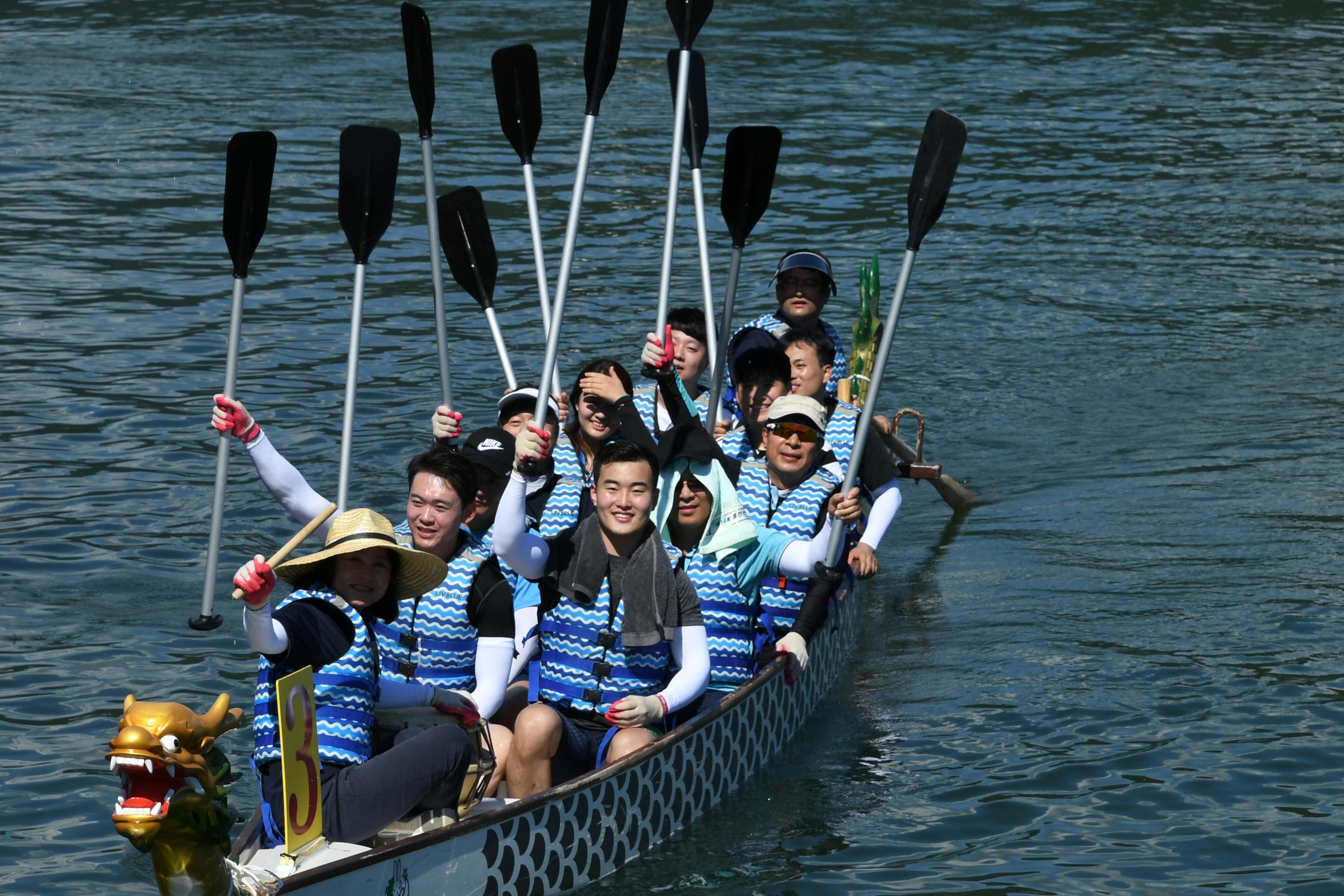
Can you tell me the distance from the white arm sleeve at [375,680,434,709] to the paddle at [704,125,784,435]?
3374 millimetres

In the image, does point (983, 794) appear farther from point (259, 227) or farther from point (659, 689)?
point (259, 227)

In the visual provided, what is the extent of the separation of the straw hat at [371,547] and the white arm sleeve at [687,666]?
1.07 metres

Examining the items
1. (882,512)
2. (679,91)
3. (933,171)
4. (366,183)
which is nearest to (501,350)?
(679,91)

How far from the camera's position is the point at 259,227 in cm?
681

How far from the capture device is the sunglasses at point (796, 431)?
7.73 m

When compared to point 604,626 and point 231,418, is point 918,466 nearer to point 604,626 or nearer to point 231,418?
point 604,626

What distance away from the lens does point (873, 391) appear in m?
7.68

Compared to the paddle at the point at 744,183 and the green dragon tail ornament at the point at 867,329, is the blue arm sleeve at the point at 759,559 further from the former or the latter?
the green dragon tail ornament at the point at 867,329

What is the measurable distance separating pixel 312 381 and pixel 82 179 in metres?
6.04

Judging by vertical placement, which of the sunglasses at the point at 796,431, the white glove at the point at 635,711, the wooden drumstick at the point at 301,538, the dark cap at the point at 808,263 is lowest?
the white glove at the point at 635,711

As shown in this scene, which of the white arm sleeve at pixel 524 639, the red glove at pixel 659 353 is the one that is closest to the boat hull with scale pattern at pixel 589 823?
the white arm sleeve at pixel 524 639

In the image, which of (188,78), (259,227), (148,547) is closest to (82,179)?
(188,78)

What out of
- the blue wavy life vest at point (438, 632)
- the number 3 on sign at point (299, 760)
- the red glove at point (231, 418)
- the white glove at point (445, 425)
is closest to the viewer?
the number 3 on sign at point (299, 760)

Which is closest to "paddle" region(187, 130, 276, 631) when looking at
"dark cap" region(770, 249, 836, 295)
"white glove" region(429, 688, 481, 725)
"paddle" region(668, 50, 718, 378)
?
"white glove" region(429, 688, 481, 725)
